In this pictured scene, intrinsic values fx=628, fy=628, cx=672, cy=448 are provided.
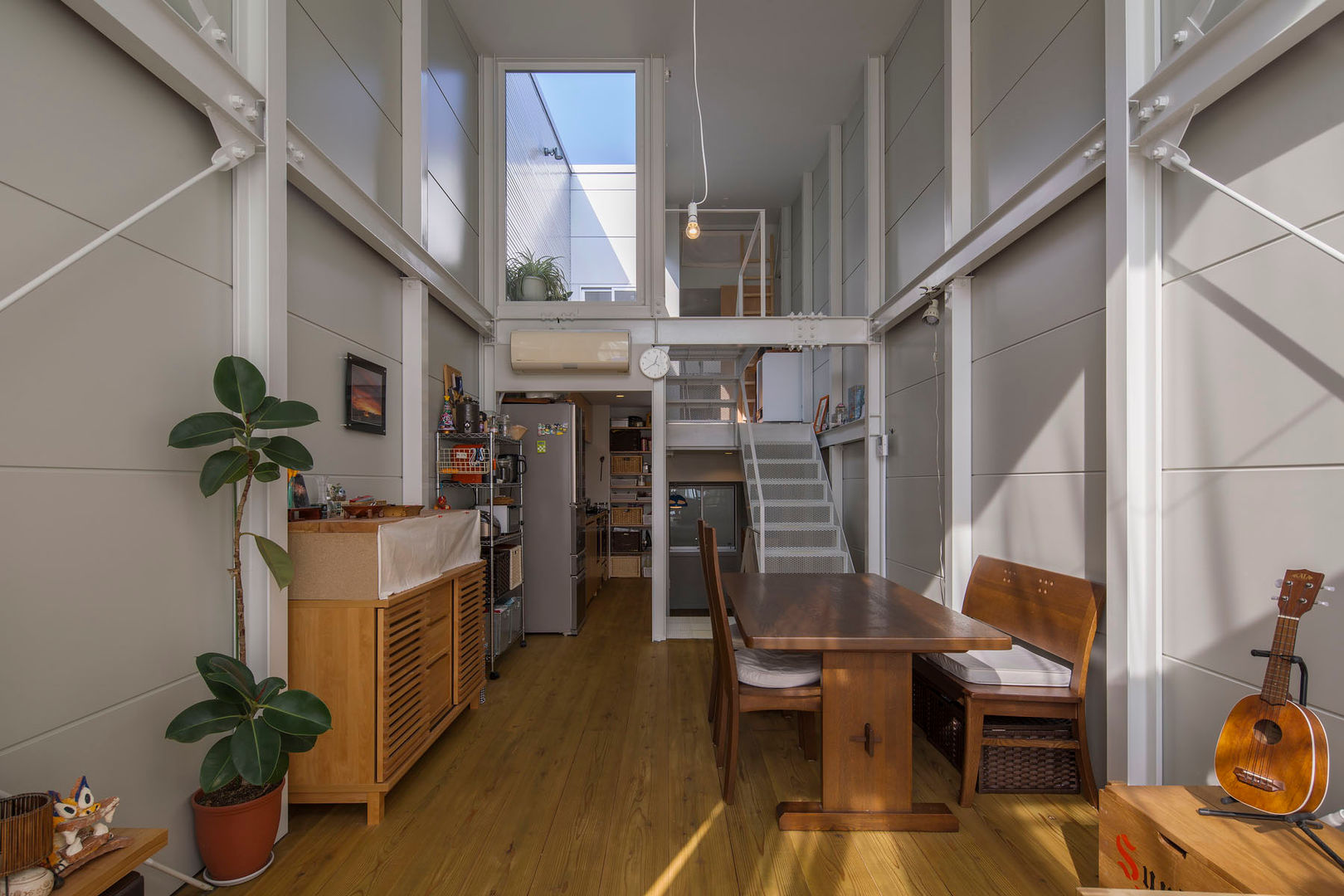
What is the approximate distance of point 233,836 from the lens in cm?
196

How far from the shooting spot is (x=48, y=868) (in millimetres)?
1257

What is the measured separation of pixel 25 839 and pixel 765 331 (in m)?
4.80

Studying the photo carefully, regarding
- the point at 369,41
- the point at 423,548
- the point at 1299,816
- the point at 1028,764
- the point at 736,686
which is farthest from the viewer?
the point at 369,41

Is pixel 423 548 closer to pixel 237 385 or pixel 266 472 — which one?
pixel 266 472

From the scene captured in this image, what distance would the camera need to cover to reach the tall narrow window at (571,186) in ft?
17.3

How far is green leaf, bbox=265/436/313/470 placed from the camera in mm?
1978

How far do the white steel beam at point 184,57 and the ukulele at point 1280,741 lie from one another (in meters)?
3.38

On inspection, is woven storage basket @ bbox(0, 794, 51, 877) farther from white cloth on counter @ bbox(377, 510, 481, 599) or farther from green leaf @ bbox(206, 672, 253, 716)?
white cloth on counter @ bbox(377, 510, 481, 599)

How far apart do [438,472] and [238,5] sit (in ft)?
8.35

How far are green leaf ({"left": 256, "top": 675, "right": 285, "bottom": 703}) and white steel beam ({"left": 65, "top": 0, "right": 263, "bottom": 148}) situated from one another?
1.78 m

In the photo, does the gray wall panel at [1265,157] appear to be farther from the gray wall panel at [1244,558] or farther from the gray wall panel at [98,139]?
the gray wall panel at [98,139]

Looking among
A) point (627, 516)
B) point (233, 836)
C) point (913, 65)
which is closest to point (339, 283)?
point (233, 836)

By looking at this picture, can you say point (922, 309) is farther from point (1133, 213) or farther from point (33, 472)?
point (33, 472)

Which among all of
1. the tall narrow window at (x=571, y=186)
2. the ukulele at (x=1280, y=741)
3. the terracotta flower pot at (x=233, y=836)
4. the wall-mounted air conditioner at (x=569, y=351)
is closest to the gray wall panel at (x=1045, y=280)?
the ukulele at (x=1280, y=741)
